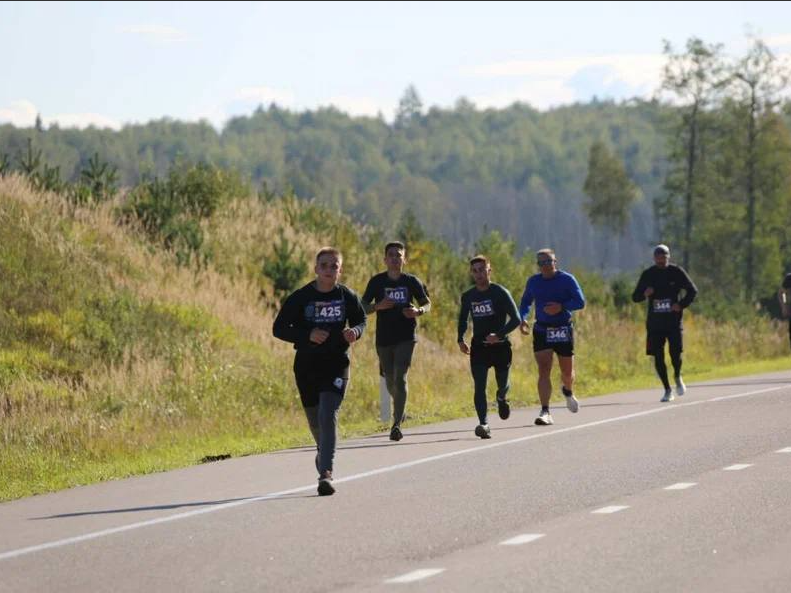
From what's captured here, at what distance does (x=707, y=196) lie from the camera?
90.1 meters

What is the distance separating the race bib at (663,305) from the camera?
24.3m

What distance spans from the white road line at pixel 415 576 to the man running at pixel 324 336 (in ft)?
13.5

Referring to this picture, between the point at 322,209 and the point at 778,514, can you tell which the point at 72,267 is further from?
the point at 778,514

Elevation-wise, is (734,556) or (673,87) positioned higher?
(673,87)

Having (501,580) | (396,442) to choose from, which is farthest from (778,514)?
(396,442)

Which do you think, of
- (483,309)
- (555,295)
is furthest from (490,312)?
(555,295)

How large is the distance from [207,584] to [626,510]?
3716 mm

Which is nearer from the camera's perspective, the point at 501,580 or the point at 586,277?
the point at 501,580

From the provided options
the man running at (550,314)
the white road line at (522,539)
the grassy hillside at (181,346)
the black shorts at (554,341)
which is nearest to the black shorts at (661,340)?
the grassy hillside at (181,346)

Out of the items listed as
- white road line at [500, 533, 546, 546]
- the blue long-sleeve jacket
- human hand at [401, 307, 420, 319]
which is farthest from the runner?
white road line at [500, 533, 546, 546]

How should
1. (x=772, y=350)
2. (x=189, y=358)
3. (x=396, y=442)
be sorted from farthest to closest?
(x=772, y=350) → (x=189, y=358) → (x=396, y=442)

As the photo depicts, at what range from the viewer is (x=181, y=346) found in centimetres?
2812

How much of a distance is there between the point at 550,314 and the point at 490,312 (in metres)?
1.95

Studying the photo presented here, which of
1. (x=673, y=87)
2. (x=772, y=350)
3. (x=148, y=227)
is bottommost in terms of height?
(x=772, y=350)
